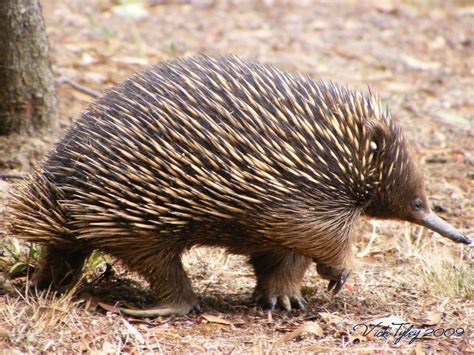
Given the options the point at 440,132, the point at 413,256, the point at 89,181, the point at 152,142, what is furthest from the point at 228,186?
the point at 440,132

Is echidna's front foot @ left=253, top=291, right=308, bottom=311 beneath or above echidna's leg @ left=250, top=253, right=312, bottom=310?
beneath

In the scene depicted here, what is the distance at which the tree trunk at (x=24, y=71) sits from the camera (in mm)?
7266

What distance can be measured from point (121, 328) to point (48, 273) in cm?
97

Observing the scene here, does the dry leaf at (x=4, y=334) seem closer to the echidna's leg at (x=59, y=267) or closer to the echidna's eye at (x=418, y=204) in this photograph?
the echidna's leg at (x=59, y=267)

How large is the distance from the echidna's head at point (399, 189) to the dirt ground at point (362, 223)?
518 mm

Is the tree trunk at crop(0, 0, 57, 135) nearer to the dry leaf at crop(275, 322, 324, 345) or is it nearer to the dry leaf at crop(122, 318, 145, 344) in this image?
the dry leaf at crop(122, 318, 145, 344)

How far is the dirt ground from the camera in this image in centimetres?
530

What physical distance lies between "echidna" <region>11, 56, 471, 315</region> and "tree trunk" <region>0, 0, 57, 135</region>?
6.78 feet

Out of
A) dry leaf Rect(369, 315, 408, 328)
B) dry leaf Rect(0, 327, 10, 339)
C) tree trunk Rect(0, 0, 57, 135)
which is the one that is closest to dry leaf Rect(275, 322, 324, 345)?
dry leaf Rect(369, 315, 408, 328)

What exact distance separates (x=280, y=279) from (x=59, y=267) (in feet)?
5.30

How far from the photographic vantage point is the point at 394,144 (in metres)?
5.73

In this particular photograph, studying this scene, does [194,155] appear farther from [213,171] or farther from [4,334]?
[4,334]

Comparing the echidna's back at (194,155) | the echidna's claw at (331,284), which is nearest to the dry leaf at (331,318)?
the echidna's claw at (331,284)

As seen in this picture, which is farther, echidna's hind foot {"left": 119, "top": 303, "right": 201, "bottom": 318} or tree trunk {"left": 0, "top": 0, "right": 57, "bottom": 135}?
tree trunk {"left": 0, "top": 0, "right": 57, "bottom": 135}
